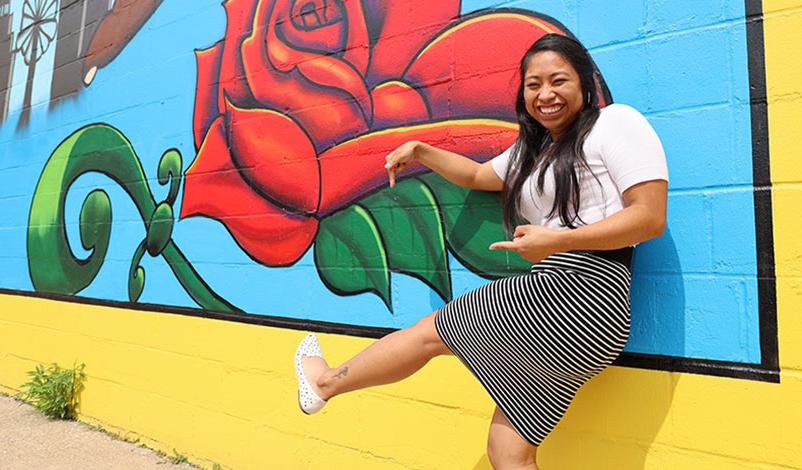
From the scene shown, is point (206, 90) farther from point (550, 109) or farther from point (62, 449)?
point (550, 109)

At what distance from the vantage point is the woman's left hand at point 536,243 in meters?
1.77

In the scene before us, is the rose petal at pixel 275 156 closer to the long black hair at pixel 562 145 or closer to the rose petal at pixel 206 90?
the rose petal at pixel 206 90

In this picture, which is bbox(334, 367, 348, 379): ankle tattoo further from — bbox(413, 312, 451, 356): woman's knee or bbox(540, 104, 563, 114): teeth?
bbox(540, 104, 563, 114): teeth

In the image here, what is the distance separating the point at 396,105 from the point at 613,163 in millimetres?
1229

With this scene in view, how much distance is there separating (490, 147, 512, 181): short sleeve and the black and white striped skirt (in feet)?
1.42

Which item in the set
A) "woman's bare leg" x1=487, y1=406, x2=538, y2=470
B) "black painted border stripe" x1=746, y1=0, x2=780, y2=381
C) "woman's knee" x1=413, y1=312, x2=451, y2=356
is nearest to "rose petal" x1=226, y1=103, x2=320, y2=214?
"woman's knee" x1=413, y1=312, x2=451, y2=356

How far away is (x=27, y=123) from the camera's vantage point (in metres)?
5.18

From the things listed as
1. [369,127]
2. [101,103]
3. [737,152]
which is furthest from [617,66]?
[101,103]

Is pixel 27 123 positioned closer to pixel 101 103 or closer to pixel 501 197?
pixel 101 103

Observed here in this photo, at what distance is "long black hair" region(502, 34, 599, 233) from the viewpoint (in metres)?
1.98

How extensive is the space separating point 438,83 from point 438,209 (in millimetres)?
513

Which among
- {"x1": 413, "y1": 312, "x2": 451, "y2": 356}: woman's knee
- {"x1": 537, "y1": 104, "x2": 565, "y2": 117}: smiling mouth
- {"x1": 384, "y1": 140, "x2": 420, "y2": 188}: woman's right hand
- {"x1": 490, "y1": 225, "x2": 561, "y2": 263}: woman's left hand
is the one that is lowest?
{"x1": 413, "y1": 312, "x2": 451, "y2": 356}: woman's knee

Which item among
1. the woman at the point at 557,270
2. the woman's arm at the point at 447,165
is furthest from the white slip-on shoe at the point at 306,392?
the woman's arm at the point at 447,165

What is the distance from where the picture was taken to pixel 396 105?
2.89m
